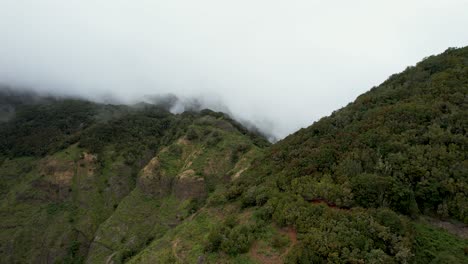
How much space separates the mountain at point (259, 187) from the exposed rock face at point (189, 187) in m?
0.29

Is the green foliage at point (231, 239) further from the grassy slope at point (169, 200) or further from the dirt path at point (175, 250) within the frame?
the grassy slope at point (169, 200)

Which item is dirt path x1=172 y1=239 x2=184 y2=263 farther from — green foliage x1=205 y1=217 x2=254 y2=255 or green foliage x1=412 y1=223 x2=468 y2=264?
green foliage x1=412 y1=223 x2=468 y2=264

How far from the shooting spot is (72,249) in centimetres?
7731

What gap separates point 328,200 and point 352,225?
5533 mm

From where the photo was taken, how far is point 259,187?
160ft

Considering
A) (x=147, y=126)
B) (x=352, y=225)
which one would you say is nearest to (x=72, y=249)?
(x=147, y=126)

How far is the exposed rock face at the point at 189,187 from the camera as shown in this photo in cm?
8106

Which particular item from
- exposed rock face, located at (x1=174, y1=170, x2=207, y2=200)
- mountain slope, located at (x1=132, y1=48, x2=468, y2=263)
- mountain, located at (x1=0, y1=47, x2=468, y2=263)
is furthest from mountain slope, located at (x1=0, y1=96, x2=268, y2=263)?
mountain slope, located at (x1=132, y1=48, x2=468, y2=263)

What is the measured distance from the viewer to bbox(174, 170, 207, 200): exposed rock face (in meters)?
81.1

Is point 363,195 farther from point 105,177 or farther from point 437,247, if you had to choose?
point 105,177

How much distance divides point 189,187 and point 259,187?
36.7 m

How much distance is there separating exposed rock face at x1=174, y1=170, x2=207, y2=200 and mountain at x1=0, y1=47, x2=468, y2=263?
0.29 m

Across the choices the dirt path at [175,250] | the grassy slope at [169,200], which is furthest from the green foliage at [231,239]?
the grassy slope at [169,200]

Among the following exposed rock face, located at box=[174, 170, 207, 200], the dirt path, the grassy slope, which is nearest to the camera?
the dirt path
